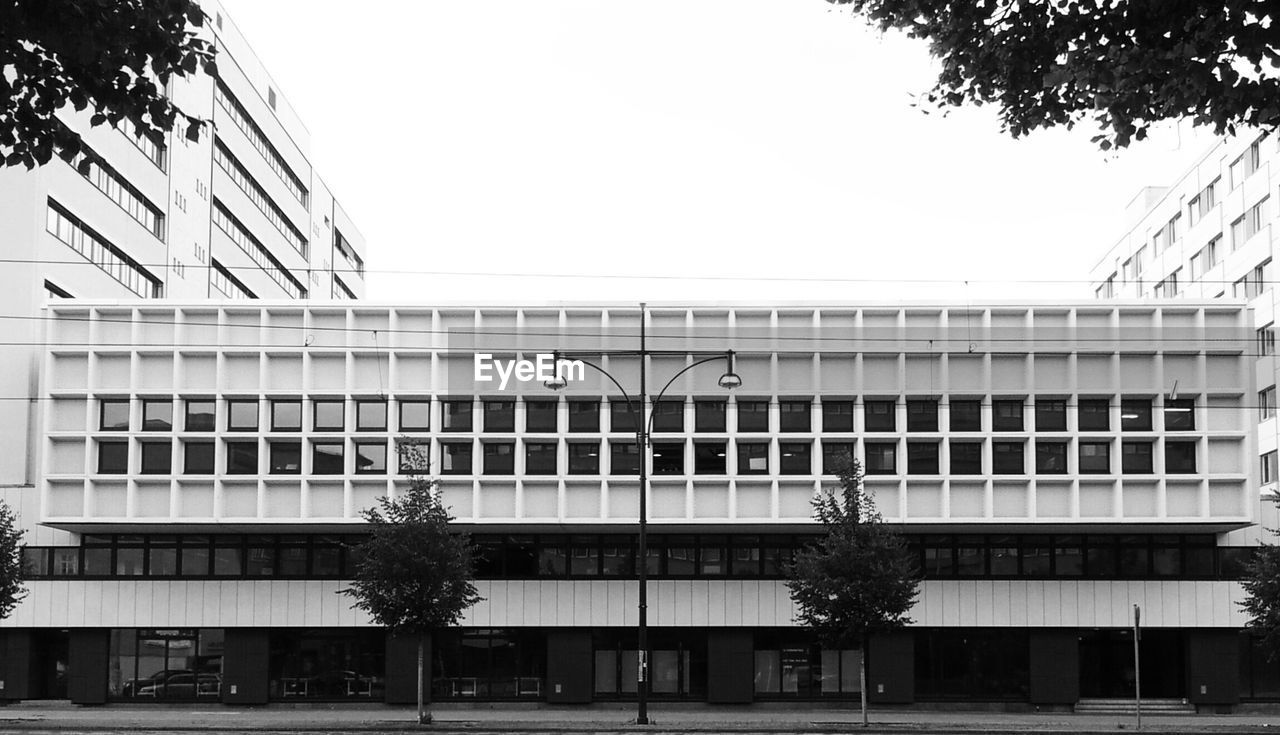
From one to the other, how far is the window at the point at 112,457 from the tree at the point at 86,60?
31.8m

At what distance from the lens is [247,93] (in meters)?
69.7

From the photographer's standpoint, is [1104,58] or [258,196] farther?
[258,196]

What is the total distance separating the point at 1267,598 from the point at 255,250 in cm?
4892

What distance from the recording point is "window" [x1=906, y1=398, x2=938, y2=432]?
44.1 meters

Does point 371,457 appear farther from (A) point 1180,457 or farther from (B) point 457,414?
(A) point 1180,457

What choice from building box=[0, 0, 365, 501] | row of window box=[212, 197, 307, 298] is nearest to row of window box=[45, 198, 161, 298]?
building box=[0, 0, 365, 501]

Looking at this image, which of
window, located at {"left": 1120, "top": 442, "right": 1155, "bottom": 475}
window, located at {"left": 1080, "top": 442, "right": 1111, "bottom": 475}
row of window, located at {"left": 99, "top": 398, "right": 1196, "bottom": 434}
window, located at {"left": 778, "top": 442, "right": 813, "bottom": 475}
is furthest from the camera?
row of window, located at {"left": 99, "top": 398, "right": 1196, "bottom": 434}

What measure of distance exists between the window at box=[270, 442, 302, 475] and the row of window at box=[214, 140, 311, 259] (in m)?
24.8

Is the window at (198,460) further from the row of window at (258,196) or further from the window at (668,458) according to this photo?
the row of window at (258,196)

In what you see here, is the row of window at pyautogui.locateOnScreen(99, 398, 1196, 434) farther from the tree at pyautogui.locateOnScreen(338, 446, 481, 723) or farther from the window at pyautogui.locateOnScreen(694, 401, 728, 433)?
the tree at pyautogui.locateOnScreen(338, 446, 481, 723)

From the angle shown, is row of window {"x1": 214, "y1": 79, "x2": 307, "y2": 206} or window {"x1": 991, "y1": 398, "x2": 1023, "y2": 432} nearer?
window {"x1": 991, "y1": 398, "x2": 1023, "y2": 432}

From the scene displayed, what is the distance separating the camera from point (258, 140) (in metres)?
72.1

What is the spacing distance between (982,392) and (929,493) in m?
3.37

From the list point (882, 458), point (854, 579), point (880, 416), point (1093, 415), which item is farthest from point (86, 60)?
point (1093, 415)
